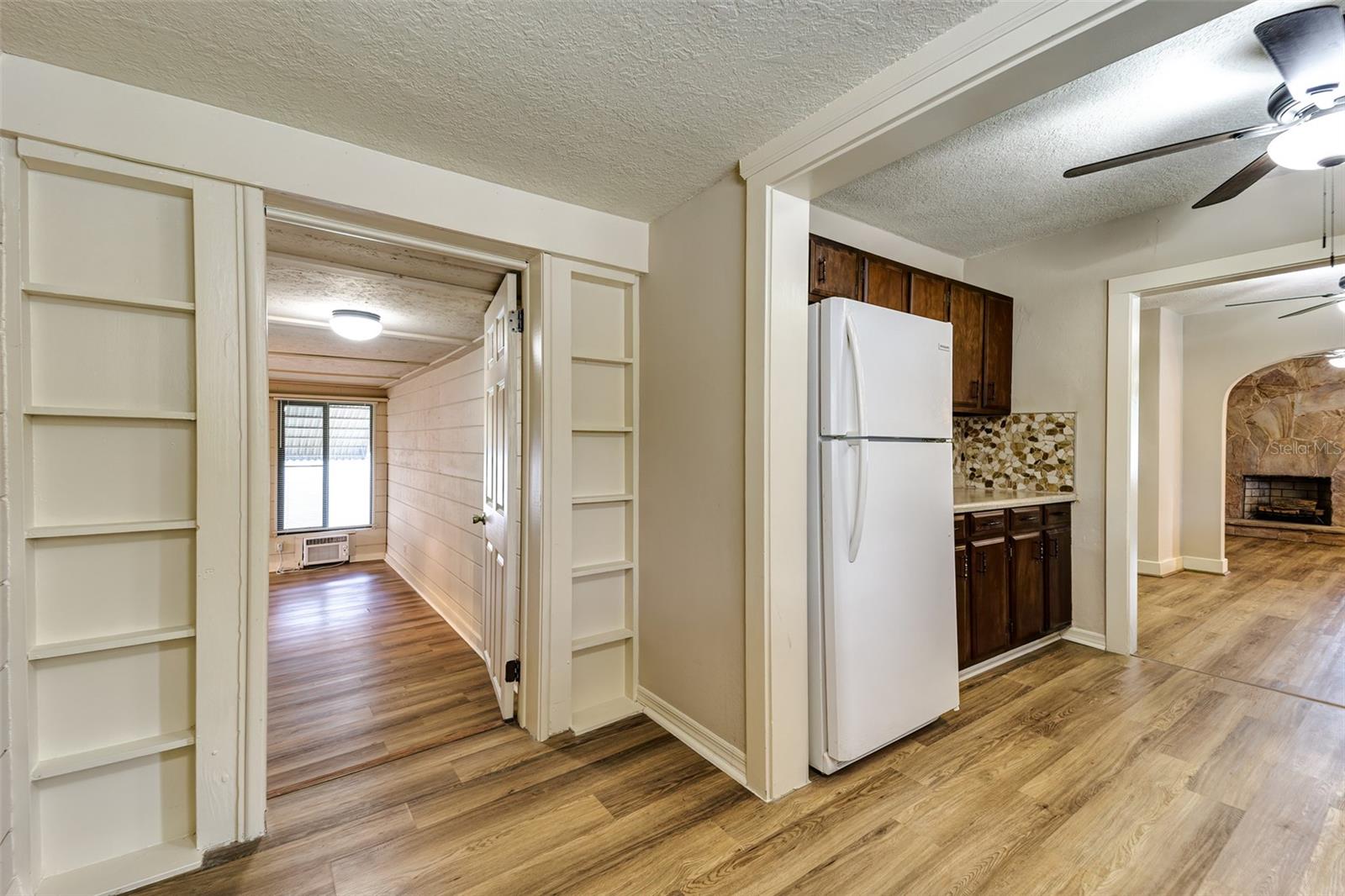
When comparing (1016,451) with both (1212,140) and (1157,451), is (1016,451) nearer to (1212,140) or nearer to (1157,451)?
(1212,140)

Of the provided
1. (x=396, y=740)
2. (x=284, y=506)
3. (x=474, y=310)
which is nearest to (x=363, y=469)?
(x=284, y=506)

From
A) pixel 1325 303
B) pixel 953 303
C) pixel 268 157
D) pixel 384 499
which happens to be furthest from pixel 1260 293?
pixel 384 499

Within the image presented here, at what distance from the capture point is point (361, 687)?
3000 mm

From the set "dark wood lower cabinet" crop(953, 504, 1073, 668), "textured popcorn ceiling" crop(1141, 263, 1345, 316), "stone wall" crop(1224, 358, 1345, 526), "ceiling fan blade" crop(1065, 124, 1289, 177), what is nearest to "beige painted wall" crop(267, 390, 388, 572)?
"dark wood lower cabinet" crop(953, 504, 1073, 668)

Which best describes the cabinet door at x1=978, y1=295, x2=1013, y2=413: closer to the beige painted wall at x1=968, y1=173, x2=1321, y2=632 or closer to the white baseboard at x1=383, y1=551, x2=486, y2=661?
the beige painted wall at x1=968, y1=173, x2=1321, y2=632

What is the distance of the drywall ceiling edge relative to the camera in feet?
4.93

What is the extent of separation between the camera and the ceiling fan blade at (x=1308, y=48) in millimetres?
1309

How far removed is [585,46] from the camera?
1463 mm

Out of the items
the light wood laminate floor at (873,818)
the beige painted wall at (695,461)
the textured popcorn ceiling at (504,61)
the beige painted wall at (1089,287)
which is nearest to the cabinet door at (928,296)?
the beige painted wall at (1089,287)

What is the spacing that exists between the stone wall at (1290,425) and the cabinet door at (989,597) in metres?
6.48

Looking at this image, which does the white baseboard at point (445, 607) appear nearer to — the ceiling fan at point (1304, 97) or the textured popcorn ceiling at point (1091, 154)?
the textured popcorn ceiling at point (1091, 154)

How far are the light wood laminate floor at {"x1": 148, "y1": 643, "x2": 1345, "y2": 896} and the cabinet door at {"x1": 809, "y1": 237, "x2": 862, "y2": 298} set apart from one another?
6.58 feet

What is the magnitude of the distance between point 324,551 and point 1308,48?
762cm

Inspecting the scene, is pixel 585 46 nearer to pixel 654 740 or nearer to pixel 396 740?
pixel 654 740
